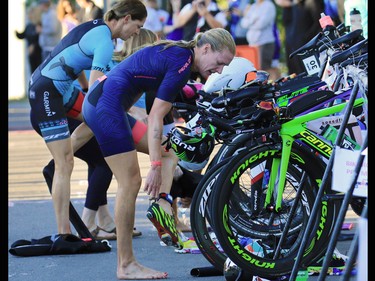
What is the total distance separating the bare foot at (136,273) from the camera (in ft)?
22.6

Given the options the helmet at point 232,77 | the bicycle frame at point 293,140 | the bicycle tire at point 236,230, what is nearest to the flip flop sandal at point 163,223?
the bicycle tire at point 236,230

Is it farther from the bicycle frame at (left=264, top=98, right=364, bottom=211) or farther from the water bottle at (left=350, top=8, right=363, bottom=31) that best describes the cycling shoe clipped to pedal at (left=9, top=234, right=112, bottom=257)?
the water bottle at (left=350, top=8, right=363, bottom=31)

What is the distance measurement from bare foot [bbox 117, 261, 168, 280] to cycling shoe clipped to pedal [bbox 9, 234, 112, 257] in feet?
3.46

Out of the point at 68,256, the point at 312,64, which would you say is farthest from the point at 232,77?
the point at 68,256

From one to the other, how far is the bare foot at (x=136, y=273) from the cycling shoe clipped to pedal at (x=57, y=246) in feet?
3.46

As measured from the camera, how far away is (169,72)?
259 inches

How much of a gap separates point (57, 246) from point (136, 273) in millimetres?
1220

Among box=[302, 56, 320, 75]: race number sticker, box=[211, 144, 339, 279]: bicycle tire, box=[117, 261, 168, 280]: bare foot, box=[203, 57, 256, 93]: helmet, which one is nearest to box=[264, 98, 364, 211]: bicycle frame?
box=[211, 144, 339, 279]: bicycle tire

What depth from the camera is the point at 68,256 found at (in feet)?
25.9

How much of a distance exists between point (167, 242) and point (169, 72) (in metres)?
1.26

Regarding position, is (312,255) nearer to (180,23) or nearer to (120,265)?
(120,265)

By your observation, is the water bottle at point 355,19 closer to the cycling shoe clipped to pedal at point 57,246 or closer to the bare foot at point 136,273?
the cycling shoe clipped to pedal at point 57,246

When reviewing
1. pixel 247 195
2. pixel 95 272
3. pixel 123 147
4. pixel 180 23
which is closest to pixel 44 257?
pixel 95 272

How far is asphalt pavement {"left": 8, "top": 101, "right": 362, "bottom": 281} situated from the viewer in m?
7.21
